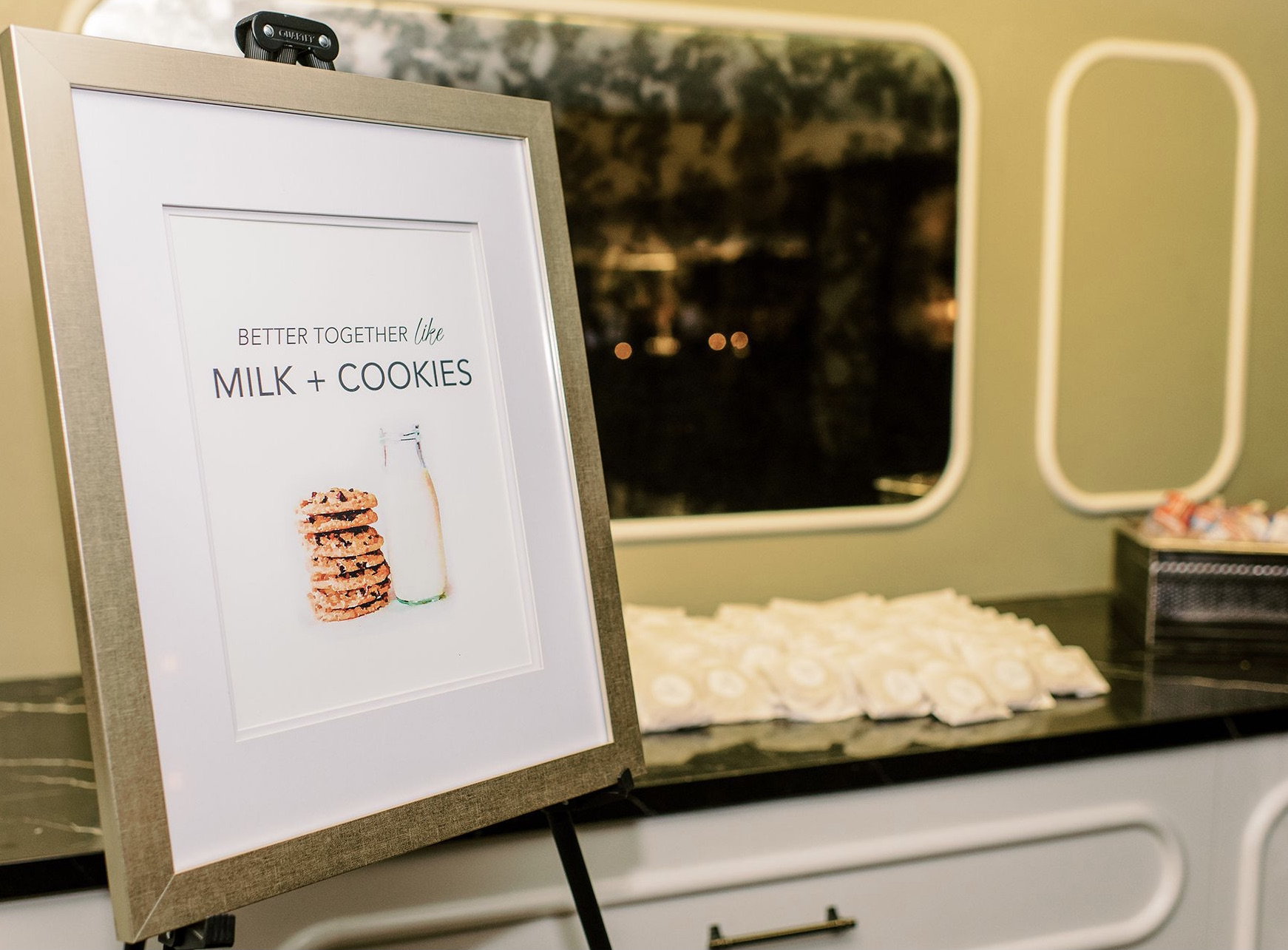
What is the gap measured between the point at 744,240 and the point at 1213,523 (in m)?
0.89

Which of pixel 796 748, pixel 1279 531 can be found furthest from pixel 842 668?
pixel 1279 531

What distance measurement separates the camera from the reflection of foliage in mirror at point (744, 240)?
1.50 meters

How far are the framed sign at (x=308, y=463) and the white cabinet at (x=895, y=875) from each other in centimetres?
31

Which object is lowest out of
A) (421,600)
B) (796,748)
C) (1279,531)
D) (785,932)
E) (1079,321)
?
(785,932)

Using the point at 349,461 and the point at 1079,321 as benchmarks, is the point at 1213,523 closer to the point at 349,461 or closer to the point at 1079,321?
the point at 1079,321

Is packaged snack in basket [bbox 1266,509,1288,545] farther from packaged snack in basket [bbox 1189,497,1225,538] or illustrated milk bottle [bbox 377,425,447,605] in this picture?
illustrated milk bottle [bbox 377,425,447,605]

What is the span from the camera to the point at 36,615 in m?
1.37

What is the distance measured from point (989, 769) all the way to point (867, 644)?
0.27 m

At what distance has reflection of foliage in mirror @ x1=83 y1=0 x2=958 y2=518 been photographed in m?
1.50

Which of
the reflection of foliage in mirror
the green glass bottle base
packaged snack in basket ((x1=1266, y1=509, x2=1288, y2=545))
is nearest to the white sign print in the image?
the green glass bottle base

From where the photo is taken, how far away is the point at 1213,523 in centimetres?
156

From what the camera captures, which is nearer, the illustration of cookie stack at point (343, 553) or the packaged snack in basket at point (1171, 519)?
the illustration of cookie stack at point (343, 553)

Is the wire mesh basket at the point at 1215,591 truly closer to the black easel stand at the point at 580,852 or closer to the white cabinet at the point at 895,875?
the white cabinet at the point at 895,875

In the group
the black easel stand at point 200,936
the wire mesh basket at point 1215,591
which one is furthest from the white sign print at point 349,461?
the wire mesh basket at point 1215,591
